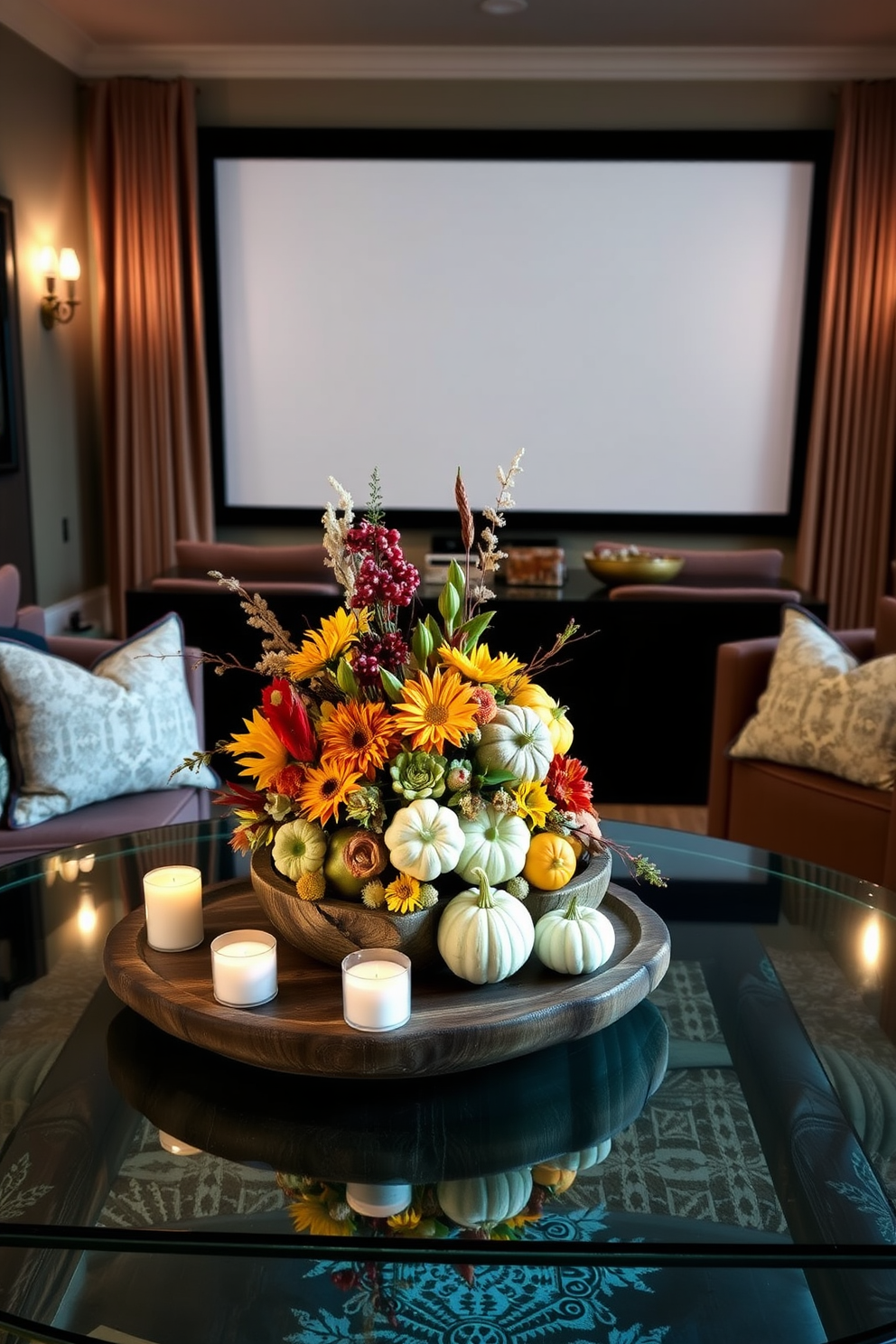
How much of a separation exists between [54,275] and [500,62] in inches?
93.0

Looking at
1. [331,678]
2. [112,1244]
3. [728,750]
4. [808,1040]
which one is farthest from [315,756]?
[728,750]

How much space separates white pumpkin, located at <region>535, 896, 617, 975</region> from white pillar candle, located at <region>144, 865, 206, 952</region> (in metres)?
0.43

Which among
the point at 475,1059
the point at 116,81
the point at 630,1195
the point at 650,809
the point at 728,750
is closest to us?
the point at 630,1195

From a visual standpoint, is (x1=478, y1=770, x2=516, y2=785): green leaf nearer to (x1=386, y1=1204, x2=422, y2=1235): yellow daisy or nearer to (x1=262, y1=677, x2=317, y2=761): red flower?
(x1=262, y1=677, x2=317, y2=761): red flower

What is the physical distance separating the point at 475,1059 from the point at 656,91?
5.67 meters

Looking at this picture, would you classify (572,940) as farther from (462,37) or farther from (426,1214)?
(462,37)

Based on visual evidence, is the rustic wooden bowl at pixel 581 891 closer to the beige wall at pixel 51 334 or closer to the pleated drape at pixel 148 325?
the beige wall at pixel 51 334

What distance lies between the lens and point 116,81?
5.69 meters

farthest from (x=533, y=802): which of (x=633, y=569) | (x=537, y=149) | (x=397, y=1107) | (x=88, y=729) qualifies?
(x=537, y=149)

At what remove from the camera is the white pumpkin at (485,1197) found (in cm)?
109

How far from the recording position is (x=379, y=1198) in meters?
1.11

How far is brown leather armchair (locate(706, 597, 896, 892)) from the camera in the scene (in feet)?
9.46

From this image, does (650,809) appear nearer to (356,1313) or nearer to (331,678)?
(331,678)

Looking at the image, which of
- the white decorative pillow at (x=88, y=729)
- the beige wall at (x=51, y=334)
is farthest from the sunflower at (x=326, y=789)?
the beige wall at (x=51, y=334)
